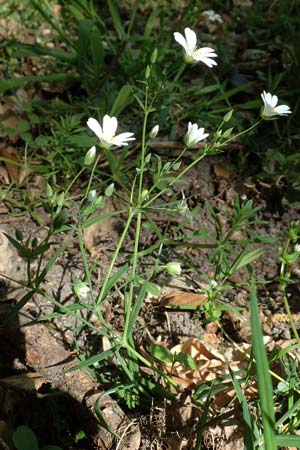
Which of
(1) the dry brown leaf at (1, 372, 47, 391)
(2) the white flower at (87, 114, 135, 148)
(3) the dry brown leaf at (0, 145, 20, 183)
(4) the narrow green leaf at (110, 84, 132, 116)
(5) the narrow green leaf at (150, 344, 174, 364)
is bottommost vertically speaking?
(5) the narrow green leaf at (150, 344, 174, 364)

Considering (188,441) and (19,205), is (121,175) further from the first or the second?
(188,441)

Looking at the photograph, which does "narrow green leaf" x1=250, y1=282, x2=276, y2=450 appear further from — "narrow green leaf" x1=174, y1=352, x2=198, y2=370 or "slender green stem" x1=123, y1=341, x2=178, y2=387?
"narrow green leaf" x1=174, y1=352, x2=198, y2=370

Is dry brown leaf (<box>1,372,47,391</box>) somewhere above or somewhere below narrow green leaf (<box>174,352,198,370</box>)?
above

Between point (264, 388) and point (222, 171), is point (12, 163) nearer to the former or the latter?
point (222, 171)

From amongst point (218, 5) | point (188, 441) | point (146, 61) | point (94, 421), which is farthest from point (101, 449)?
point (218, 5)

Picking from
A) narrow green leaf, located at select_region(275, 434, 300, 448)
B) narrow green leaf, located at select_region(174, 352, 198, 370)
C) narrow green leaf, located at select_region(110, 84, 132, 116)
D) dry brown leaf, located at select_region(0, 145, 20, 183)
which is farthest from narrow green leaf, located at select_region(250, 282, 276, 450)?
dry brown leaf, located at select_region(0, 145, 20, 183)

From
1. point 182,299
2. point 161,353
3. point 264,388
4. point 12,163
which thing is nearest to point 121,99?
point 12,163
